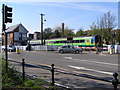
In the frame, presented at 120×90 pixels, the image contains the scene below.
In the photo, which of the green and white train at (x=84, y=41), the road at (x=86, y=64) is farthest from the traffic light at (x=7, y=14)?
the green and white train at (x=84, y=41)

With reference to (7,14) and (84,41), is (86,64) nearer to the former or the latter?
(7,14)

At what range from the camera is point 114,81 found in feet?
10.0

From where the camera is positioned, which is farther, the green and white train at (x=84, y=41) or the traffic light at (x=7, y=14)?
the green and white train at (x=84, y=41)

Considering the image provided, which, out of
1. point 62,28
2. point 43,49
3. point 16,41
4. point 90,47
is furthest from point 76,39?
point 62,28

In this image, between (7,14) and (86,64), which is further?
(86,64)

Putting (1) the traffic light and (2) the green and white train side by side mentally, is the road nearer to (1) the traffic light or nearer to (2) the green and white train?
(1) the traffic light

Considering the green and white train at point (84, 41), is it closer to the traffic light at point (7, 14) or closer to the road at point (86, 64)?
the road at point (86, 64)

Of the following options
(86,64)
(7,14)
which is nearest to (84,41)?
(86,64)

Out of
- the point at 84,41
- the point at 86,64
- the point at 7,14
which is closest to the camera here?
the point at 7,14

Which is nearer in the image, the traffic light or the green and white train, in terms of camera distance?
the traffic light

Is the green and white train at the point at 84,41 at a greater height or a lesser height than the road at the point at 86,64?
greater

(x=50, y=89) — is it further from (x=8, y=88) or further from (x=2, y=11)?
(x=2, y=11)

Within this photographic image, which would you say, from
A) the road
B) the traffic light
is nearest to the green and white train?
the road

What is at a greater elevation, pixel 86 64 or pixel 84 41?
pixel 84 41
